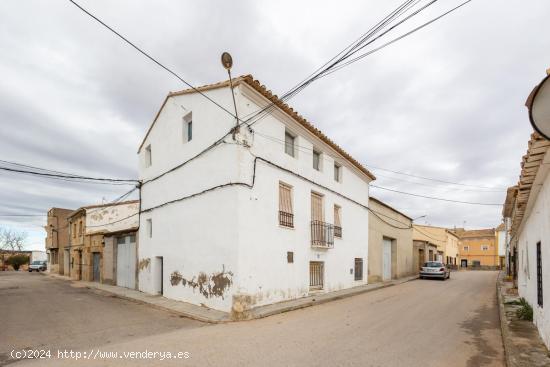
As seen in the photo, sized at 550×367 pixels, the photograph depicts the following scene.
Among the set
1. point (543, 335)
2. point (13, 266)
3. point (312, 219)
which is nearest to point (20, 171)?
point (312, 219)

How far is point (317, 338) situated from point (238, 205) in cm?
428

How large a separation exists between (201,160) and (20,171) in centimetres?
524

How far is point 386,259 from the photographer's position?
74.0ft

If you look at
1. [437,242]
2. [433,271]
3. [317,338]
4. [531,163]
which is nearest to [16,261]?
[433,271]

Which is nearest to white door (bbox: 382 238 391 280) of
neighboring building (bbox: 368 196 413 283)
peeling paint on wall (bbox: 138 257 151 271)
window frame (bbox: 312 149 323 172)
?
neighboring building (bbox: 368 196 413 283)

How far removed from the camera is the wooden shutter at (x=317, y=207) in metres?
14.0

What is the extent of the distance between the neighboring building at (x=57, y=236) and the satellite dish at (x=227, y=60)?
32.3 metres

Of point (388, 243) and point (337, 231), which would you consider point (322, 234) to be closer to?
point (337, 231)

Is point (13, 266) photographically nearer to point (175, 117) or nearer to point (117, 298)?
point (117, 298)

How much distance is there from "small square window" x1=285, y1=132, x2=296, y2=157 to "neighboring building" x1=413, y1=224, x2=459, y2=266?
73.0ft

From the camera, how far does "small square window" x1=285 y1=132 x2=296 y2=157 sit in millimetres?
12866

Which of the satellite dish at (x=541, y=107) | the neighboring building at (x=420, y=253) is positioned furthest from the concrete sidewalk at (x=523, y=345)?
the neighboring building at (x=420, y=253)

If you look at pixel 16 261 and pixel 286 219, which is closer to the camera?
pixel 286 219

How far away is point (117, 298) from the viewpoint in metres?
14.1
